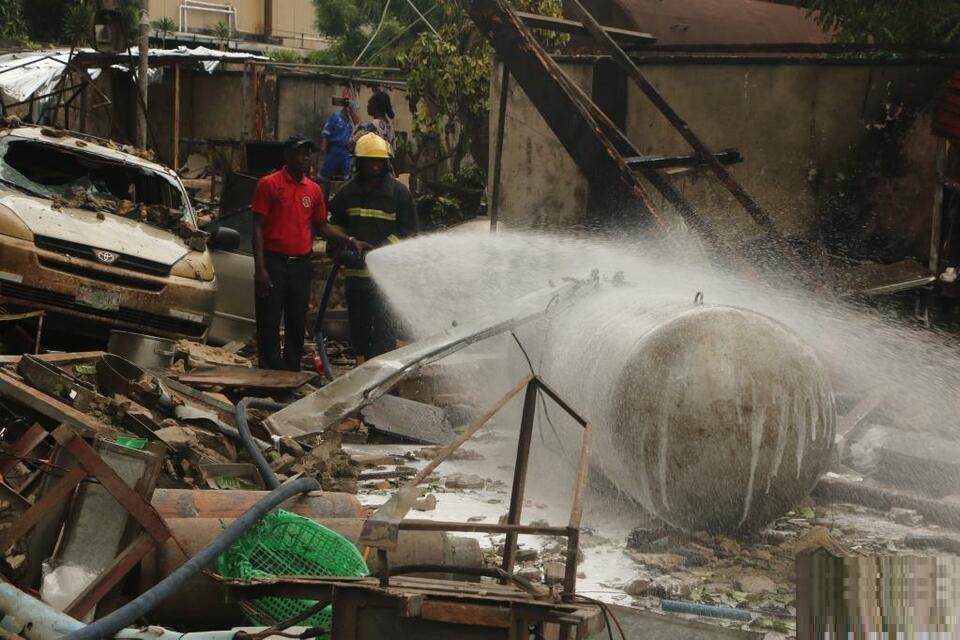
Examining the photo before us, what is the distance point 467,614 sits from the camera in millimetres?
3457

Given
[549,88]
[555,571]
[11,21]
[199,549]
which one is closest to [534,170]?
[549,88]

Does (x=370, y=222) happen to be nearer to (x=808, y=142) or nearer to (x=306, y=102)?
(x=808, y=142)

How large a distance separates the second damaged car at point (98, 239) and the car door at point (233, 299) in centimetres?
78

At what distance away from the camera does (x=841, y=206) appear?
436 inches

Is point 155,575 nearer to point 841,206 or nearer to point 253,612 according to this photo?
point 253,612

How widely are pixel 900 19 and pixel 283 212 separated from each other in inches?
A: 241

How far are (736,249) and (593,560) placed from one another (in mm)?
5021

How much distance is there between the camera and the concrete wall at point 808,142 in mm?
10578

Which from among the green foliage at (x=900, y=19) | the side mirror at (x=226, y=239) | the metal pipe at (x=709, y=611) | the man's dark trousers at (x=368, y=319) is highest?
the green foliage at (x=900, y=19)

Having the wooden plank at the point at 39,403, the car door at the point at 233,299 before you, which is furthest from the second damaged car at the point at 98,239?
the wooden plank at the point at 39,403

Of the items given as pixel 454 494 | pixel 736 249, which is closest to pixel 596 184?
pixel 736 249

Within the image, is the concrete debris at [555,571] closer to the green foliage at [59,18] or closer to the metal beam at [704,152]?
the metal beam at [704,152]

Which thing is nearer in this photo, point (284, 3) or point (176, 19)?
point (176, 19)

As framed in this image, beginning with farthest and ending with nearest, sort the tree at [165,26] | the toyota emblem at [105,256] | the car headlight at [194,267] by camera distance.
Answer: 1. the tree at [165,26]
2. the car headlight at [194,267]
3. the toyota emblem at [105,256]
